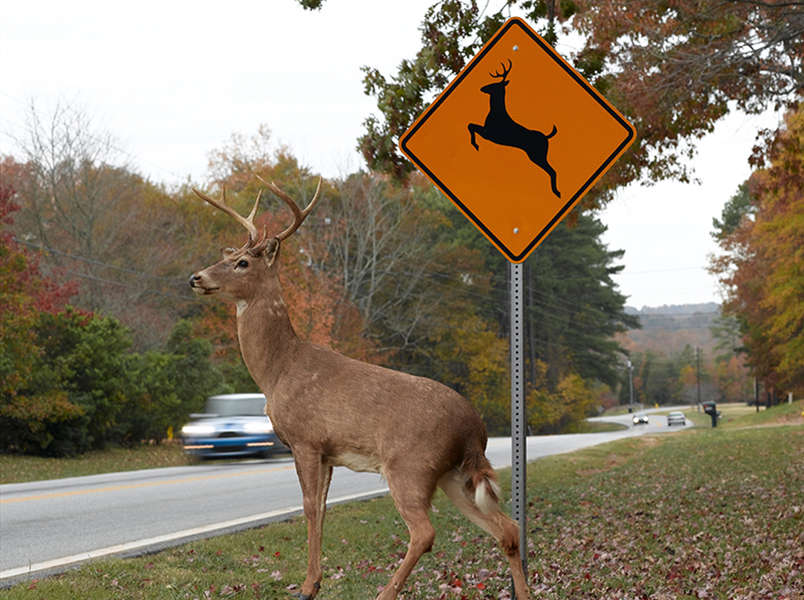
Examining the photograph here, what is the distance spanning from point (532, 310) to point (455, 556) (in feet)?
191

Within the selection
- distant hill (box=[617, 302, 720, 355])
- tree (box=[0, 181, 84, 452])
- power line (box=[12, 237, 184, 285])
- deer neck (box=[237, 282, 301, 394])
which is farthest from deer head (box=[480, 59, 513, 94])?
distant hill (box=[617, 302, 720, 355])

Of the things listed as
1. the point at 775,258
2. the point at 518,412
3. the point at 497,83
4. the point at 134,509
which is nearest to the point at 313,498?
the point at 518,412

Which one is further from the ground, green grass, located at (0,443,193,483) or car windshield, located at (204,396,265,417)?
car windshield, located at (204,396,265,417)

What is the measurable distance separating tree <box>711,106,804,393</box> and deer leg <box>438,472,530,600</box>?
993cm

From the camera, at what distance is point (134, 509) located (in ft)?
37.1

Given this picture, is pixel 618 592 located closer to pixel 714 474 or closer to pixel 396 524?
pixel 396 524

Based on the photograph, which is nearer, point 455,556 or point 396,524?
point 455,556

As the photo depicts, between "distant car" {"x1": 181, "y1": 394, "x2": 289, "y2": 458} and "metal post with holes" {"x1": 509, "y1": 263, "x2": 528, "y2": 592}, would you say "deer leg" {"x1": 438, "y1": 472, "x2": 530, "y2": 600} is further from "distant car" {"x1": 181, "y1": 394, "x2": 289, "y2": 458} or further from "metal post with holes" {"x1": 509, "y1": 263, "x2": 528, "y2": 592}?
"distant car" {"x1": 181, "y1": 394, "x2": 289, "y2": 458}

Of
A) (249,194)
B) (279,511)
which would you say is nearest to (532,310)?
(249,194)

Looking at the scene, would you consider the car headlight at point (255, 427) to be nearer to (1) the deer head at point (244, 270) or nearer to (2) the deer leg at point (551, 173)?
(1) the deer head at point (244, 270)

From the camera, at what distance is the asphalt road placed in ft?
26.7

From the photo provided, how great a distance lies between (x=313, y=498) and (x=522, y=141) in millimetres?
2157

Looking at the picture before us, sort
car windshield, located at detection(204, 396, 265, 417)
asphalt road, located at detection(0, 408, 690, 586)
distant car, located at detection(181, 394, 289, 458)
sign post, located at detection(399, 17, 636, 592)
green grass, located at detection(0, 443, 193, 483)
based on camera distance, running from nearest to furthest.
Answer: sign post, located at detection(399, 17, 636, 592), asphalt road, located at detection(0, 408, 690, 586), green grass, located at detection(0, 443, 193, 483), distant car, located at detection(181, 394, 289, 458), car windshield, located at detection(204, 396, 265, 417)

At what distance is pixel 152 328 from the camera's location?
35.3 meters
